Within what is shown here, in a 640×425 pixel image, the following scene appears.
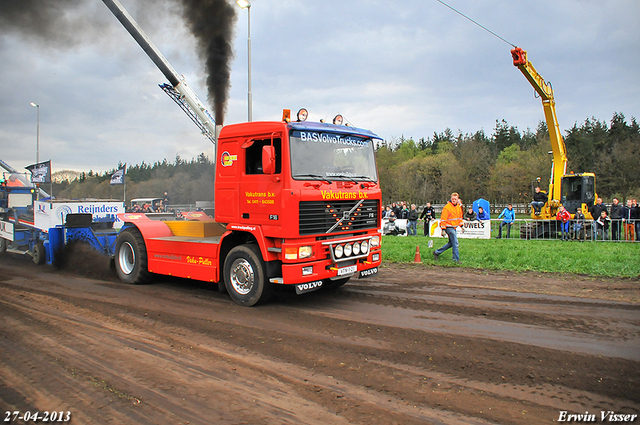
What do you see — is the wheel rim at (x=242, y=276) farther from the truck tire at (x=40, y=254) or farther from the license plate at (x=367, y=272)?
the truck tire at (x=40, y=254)

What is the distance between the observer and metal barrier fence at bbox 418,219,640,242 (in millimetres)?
15258

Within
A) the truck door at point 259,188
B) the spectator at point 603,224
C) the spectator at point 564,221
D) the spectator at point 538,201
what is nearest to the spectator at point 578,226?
the spectator at point 564,221

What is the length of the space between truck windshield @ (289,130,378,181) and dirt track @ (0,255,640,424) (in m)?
2.21

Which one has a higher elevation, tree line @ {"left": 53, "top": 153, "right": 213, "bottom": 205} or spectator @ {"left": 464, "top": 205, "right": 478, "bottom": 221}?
tree line @ {"left": 53, "top": 153, "right": 213, "bottom": 205}

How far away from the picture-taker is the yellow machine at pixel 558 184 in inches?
684

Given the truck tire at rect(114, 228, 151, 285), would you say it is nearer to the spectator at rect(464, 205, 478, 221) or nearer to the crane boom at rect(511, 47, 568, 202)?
the spectator at rect(464, 205, 478, 221)

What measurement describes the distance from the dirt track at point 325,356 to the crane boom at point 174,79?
8.25 meters

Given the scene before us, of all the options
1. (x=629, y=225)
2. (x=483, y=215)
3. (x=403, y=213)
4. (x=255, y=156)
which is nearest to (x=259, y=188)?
(x=255, y=156)

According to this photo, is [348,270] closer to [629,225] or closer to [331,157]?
[331,157]

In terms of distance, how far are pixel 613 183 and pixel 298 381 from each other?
43.9 meters

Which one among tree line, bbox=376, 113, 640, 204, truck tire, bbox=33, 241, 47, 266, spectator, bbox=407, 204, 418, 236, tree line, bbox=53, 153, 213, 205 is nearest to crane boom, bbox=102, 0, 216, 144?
tree line, bbox=53, 153, 213, 205

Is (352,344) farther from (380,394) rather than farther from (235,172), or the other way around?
(235,172)

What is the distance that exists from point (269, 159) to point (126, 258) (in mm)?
4902

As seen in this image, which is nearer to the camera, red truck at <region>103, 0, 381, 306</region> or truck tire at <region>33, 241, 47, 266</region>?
red truck at <region>103, 0, 381, 306</region>
